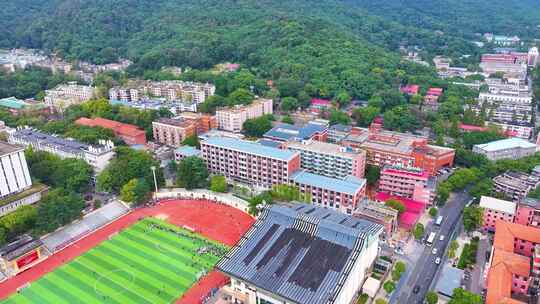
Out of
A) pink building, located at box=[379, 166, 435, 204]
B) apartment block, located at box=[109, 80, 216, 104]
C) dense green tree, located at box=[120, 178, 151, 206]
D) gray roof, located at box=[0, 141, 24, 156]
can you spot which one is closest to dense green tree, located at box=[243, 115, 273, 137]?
apartment block, located at box=[109, 80, 216, 104]

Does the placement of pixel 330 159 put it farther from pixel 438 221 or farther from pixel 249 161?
pixel 438 221

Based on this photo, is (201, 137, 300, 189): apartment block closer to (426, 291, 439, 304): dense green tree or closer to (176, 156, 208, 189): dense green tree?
(176, 156, 208, 189): dense green tree

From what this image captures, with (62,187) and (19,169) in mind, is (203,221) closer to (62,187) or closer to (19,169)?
(62,187)

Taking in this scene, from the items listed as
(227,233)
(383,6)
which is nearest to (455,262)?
(227,233)

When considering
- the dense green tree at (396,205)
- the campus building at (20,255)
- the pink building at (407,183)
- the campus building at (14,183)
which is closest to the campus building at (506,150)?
the pink building at (407,183)

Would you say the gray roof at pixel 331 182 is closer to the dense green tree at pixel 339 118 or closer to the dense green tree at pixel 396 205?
the dense green tree at pixel 396 205

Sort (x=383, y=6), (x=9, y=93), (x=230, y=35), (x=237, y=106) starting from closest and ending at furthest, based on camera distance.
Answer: (x=237, y=106), (x=9, y=93), (x=230, y=35), (x=383, y=6)

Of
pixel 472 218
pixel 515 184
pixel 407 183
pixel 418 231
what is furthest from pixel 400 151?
pixel 418 231
